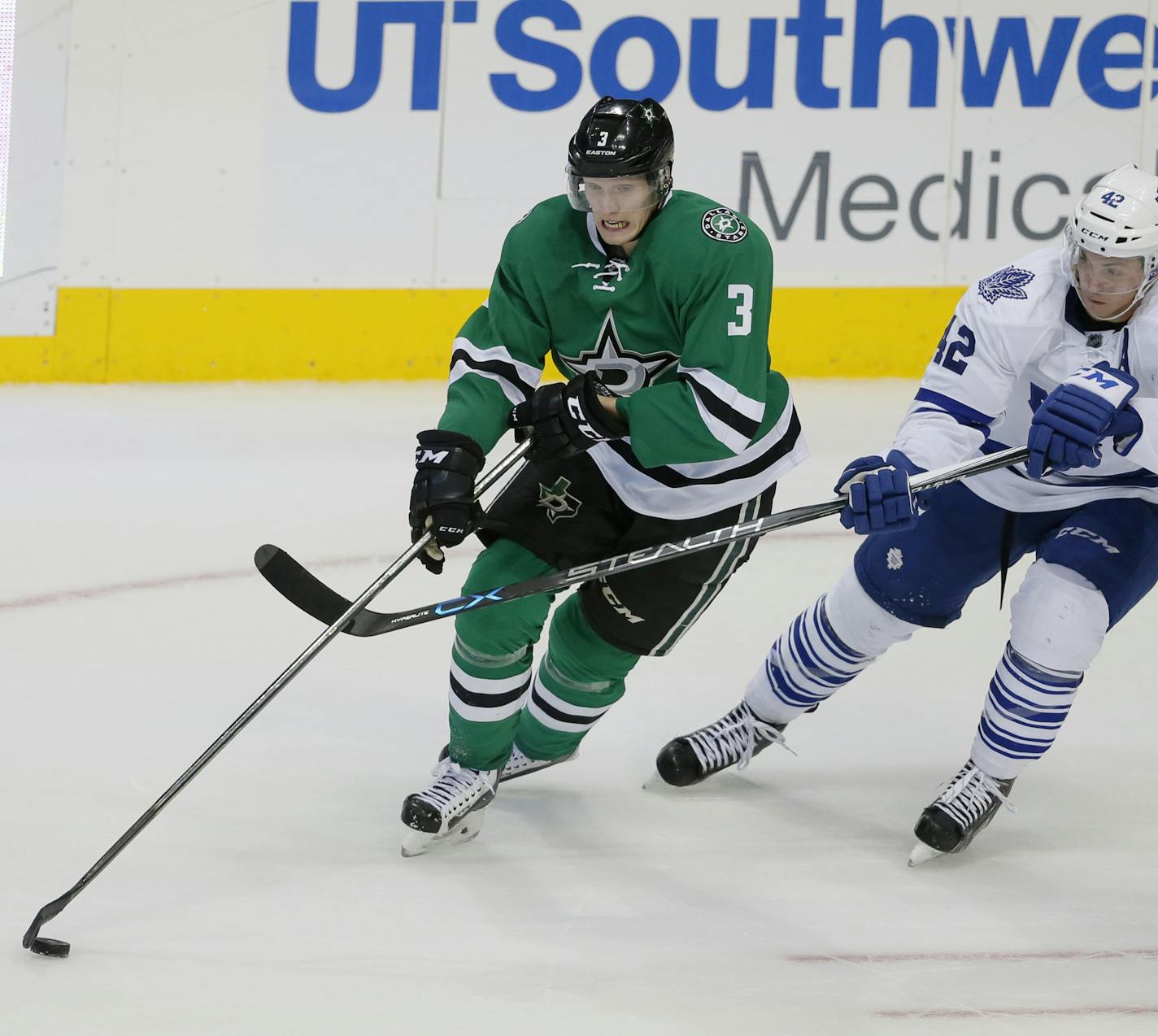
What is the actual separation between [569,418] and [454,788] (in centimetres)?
59

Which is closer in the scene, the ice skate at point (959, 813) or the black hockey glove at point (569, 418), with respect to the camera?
the black hockey glove at point (569, 418)

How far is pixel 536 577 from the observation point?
2.52m

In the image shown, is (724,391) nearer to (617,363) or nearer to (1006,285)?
(617,363)

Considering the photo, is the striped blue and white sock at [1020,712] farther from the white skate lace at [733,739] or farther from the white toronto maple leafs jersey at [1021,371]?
the white skate lace at [733,739]

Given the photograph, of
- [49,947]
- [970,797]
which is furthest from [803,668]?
[49,947]

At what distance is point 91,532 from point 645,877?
229cm

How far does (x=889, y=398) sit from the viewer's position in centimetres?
577

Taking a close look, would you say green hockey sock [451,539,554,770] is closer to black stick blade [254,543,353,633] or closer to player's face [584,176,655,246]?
black stick blade [254,543,353,633]

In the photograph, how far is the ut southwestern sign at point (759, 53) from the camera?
233 inches

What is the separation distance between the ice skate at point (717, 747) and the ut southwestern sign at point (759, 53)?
3.54 meters

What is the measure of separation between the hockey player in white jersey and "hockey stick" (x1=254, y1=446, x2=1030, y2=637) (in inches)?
1.7

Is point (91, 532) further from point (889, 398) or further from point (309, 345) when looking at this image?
point (889, 398)

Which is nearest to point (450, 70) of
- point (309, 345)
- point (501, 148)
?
point (501, 148)

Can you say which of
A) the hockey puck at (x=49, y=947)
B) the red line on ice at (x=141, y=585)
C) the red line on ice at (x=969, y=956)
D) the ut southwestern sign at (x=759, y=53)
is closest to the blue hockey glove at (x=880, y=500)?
the red line on ice at (x=969, y=956)
